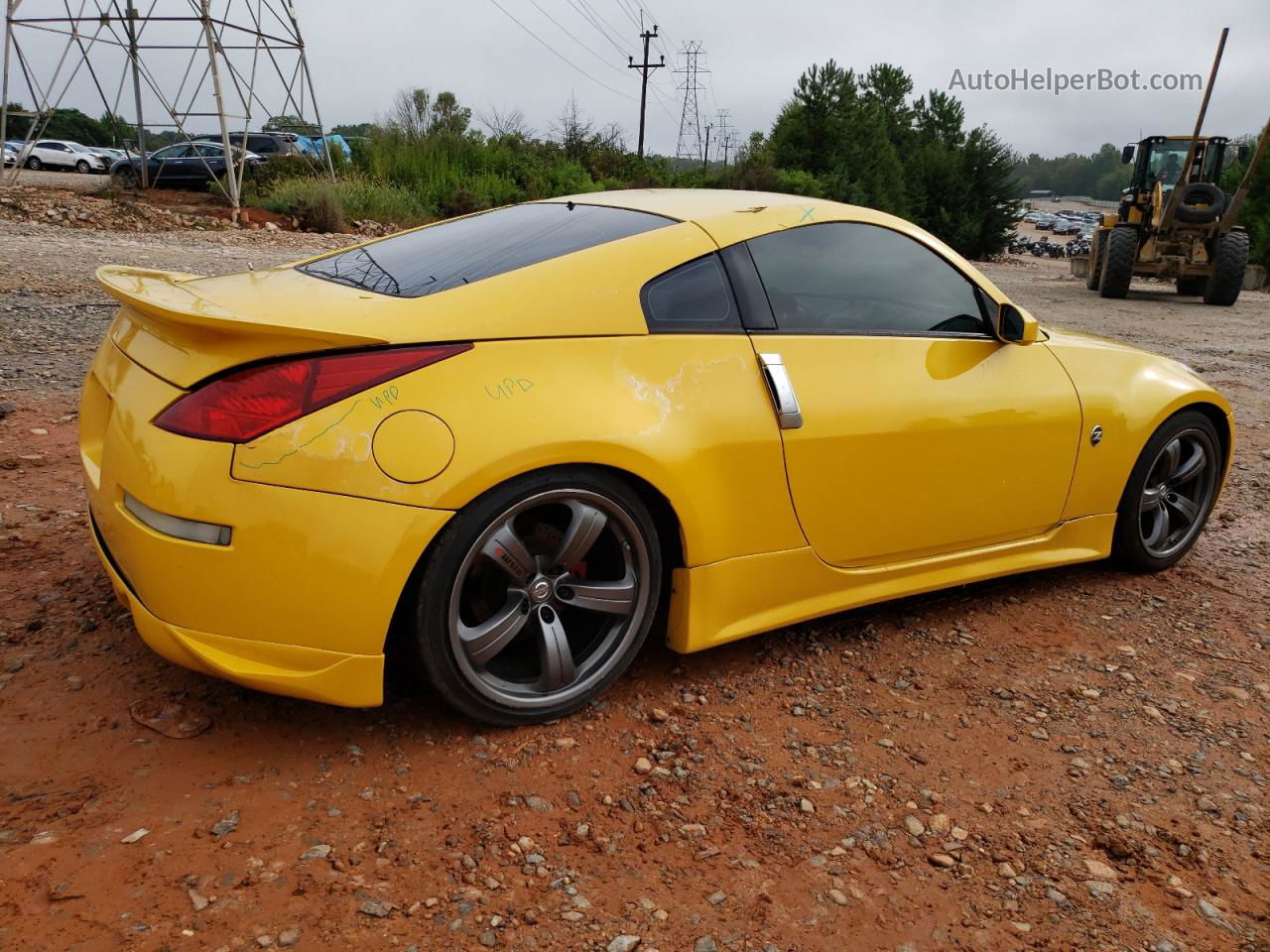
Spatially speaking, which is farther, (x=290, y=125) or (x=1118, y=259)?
(x=290, y=125)

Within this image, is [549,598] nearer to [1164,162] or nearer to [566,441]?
[566,441]

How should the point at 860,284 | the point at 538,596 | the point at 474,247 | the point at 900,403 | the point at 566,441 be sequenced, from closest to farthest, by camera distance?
1. the point at 566,441
2. the point at 538,596
3. the point at 474,247
4. the point at 900,403
5. the point at 860,284

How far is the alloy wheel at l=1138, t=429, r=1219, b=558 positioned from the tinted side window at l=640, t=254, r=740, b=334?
2.07 meters

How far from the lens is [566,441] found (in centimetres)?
234

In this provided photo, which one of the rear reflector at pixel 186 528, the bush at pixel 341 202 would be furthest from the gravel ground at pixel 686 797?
the bush at pixel 341 202

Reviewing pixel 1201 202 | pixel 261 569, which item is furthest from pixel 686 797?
pixel 1201 202

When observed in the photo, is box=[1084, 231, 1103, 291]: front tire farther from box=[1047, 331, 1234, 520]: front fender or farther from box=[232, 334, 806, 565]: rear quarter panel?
box=[232, 334, 806, 565]: rear quarter panel

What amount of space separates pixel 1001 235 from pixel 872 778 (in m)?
36.0

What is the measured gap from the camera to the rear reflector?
2115 mm

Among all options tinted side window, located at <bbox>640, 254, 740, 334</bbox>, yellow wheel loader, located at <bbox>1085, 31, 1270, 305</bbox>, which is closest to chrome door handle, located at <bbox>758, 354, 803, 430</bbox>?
tinted side window, located at <bbox>640, 254, 740, 334</bbox>

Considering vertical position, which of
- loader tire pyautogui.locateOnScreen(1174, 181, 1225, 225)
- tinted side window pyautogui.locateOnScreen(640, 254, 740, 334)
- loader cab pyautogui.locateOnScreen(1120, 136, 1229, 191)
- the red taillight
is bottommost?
the red taillight

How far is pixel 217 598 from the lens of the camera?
2148 mm

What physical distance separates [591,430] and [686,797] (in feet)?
2.98

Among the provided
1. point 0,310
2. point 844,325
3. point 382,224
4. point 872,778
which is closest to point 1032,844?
point 872,778
